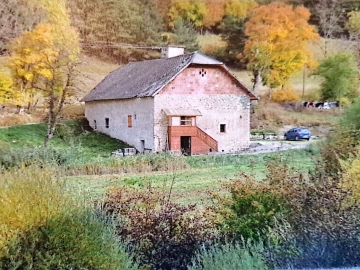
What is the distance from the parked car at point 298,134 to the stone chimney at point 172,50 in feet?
14.3

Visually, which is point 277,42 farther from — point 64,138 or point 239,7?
point 64,138

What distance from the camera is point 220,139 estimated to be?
13.4m

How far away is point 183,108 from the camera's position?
12.9 m

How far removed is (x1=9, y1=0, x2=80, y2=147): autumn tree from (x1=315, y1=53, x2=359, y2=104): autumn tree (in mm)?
7526

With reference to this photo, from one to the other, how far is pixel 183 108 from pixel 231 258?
10.1 meters

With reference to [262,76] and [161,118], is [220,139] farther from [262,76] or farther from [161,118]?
[262,76]

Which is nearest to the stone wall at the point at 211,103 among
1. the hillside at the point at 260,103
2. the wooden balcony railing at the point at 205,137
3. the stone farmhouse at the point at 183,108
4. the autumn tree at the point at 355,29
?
the stone farmhouse at the point at 183,108

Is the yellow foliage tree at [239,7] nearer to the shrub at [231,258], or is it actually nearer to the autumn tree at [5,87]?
the autumn tree at [5,87]

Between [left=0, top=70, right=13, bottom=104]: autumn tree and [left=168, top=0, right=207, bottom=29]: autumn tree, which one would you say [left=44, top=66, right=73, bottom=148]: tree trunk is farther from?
[left=168, top=0, right=207, bottom=29]: autumn tree

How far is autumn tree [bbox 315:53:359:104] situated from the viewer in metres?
14.3

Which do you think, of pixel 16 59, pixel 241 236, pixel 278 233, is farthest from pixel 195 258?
pixel 16 59

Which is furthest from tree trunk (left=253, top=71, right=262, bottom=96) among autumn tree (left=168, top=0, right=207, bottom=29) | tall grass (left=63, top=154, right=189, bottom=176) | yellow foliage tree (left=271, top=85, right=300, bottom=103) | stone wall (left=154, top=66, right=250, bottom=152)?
tall grass (left=63, top=154, right=189, bottom=176)

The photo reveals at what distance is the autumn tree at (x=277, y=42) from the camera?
1573 cm

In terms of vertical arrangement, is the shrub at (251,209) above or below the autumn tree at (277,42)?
below
